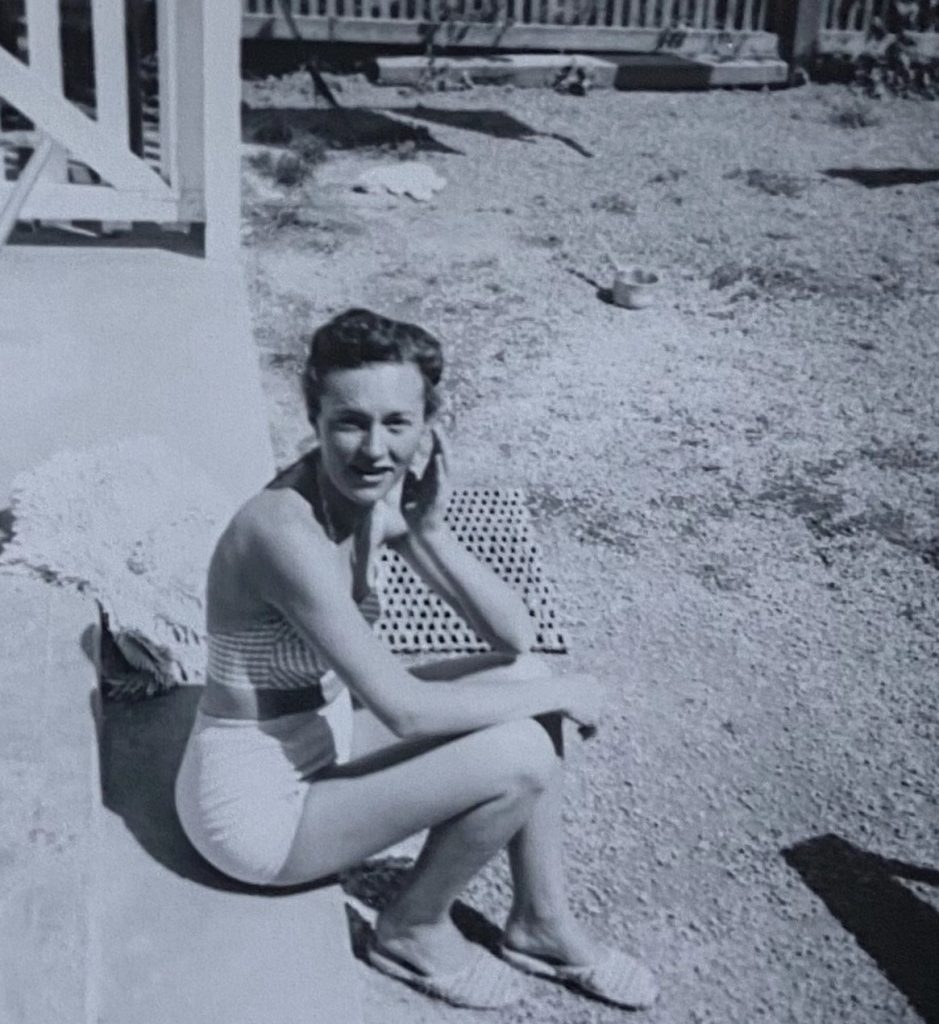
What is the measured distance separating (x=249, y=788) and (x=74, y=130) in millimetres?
3819

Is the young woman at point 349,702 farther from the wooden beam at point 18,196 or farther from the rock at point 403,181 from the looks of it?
the rock at point 403,181

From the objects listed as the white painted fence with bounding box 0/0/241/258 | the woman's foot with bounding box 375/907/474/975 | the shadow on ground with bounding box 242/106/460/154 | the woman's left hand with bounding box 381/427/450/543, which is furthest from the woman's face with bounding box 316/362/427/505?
the shadow on ground with bounding box 242/106/460/154

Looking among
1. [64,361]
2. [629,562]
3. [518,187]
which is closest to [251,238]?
[518,187]

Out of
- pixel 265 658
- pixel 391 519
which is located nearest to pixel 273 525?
pixel 265 658

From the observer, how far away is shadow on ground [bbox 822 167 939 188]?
9828 mm

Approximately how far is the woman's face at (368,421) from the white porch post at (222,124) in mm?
3564

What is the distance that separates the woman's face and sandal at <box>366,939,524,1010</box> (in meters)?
1.00

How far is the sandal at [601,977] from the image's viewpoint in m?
3.06

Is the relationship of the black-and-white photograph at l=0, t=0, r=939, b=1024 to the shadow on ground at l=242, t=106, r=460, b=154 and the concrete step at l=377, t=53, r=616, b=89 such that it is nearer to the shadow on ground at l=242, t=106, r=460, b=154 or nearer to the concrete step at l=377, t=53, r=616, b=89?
the shadow on ground at l=242, t=106, r=460, b=154

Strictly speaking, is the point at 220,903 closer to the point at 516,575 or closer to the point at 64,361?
the point at 516,575

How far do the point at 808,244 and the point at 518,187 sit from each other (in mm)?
1925

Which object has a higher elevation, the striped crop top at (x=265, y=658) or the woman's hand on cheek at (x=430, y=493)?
the woman's hand on cheek at (x=430, y=493)

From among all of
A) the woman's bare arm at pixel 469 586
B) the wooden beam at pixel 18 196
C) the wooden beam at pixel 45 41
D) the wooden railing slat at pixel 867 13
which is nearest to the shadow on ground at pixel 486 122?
the wooden railing slat at pixel 867 13

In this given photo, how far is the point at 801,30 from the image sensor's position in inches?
501
